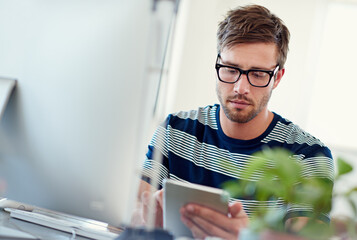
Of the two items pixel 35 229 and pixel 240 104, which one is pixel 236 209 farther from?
pixel 240 104

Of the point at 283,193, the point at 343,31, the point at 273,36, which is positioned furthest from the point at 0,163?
the point at 343,31

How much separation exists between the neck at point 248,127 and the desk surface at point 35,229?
2.25 ft

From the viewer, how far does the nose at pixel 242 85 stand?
1487mm

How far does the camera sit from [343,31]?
140 inches

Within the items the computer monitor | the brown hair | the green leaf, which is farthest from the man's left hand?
the brown hair

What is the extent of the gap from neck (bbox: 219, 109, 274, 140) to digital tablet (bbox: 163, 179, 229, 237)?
24.8 inches

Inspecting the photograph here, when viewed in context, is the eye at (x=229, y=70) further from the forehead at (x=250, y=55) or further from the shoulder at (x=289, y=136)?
the shoulder at (x=289, y=136)

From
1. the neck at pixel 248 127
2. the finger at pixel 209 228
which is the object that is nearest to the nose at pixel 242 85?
the neck at pixel 248 127

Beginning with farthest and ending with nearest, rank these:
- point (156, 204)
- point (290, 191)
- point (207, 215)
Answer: point (156, 204) < point (207, 215) < point (290, 191)

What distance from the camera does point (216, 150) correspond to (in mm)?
1495

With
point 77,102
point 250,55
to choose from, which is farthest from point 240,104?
point 77,102

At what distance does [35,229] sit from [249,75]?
84 centimetres

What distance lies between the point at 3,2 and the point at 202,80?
256 cm

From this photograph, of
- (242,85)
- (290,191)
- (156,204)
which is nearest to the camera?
(290,191)
